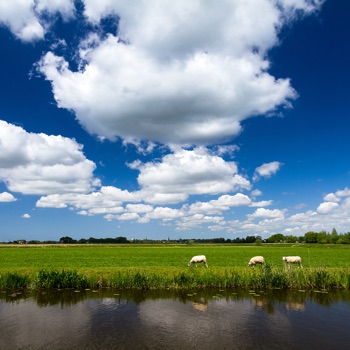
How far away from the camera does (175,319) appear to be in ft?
58.1

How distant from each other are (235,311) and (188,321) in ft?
12.1

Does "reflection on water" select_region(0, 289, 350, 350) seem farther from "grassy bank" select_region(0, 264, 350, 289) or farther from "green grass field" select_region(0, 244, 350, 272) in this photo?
"green grass field" select_region(0, 244, 350, 272)

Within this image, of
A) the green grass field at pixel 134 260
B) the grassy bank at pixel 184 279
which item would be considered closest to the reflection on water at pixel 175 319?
the grassy bank at pixel 184 279

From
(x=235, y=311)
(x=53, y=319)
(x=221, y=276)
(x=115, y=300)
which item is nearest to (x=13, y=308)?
(x=53, y=319)

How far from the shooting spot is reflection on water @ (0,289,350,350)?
1417cm

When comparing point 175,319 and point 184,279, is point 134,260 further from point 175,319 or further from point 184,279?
point 175,319

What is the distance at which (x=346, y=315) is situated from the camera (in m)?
19.3

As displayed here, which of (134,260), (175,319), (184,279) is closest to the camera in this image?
(175,319)

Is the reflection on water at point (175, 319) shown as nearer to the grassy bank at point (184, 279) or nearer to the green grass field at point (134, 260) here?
the grassy bank at point (184, 279)

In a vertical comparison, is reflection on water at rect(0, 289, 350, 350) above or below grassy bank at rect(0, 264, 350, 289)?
below

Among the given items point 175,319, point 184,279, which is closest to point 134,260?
point 184,279

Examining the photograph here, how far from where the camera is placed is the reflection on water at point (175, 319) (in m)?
14.2

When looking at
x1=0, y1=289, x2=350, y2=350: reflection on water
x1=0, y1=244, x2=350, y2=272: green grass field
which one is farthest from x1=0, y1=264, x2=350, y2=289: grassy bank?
x1=0, y1=244, x2=350, y2=272: green grass field

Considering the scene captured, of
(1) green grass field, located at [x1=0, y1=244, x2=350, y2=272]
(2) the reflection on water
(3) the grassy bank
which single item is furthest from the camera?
(1) green grass field, located at [x1=0, y1=244, x2=350, y2=272]
